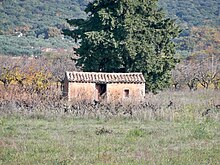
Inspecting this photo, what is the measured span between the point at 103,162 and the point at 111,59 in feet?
69.3

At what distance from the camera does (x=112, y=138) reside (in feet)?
55.4

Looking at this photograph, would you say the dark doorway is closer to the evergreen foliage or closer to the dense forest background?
the evergreen foliage

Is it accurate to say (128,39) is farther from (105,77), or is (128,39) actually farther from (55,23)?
(55,23)

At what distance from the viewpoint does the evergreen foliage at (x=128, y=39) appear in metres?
32.2

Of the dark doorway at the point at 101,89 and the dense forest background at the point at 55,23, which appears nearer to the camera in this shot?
the dark doorway at the point at 101,89

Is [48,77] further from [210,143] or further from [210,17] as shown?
[210,17]

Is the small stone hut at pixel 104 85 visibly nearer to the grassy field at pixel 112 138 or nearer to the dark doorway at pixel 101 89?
the dark doorway at pixel 101 89

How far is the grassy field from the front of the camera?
12.8 metres

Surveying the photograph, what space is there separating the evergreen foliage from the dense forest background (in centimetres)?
4676

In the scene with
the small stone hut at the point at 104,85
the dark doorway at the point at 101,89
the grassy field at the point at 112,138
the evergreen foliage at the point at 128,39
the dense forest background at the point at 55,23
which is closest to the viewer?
the grassy field at the point at 112,138

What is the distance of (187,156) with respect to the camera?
1327 centimetres

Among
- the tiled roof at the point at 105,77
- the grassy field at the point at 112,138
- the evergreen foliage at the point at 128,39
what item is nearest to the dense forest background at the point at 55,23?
the evergreen foliage at the point at 128,39

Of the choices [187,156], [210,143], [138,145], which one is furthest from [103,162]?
[210,143]

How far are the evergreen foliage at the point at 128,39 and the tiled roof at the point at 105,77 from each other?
103 centimetres
